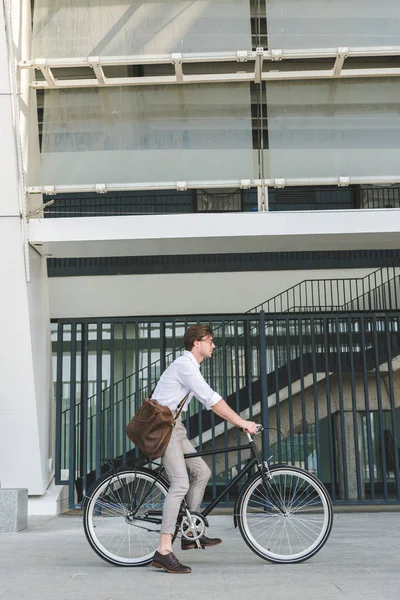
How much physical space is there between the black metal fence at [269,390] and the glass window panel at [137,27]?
12.2 ft

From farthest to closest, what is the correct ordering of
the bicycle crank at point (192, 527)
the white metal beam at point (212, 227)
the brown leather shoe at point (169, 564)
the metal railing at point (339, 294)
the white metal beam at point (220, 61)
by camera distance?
1. the metal railing at point (339, 294)
2. the white metal beam at point (220, 61)
3. the white metal beam at point (212, 227)
4. the bicycle crank at point (192, 527)
5. the brown leather shoe at point (169, 564)

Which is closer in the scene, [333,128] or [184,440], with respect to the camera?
[184,440]

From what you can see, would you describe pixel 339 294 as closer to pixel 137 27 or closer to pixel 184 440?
pixel 137 27

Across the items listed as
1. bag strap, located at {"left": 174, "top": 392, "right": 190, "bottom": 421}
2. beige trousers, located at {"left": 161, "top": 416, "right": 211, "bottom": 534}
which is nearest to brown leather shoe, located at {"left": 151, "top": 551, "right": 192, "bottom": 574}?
beige trousers, located at {"left": 161, "top": 416, "right": 211, "bottom": 534}

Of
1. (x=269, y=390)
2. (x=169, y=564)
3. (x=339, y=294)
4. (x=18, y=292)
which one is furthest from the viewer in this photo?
(x=339, y=294)

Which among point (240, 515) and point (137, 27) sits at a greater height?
point (137, 27)

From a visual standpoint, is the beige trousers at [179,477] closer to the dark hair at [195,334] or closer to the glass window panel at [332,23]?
the dark hair at [195,334]

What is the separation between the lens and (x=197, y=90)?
10.0 m

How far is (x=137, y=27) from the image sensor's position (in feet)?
32.2

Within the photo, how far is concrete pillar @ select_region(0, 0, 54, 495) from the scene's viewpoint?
9.05 metres

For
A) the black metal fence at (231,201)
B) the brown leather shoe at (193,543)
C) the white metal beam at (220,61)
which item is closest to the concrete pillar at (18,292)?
the white metal beam at (220,61)

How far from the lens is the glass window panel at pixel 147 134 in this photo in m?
9.73

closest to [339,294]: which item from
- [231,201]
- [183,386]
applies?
[231,201]

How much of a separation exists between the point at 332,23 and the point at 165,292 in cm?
802
